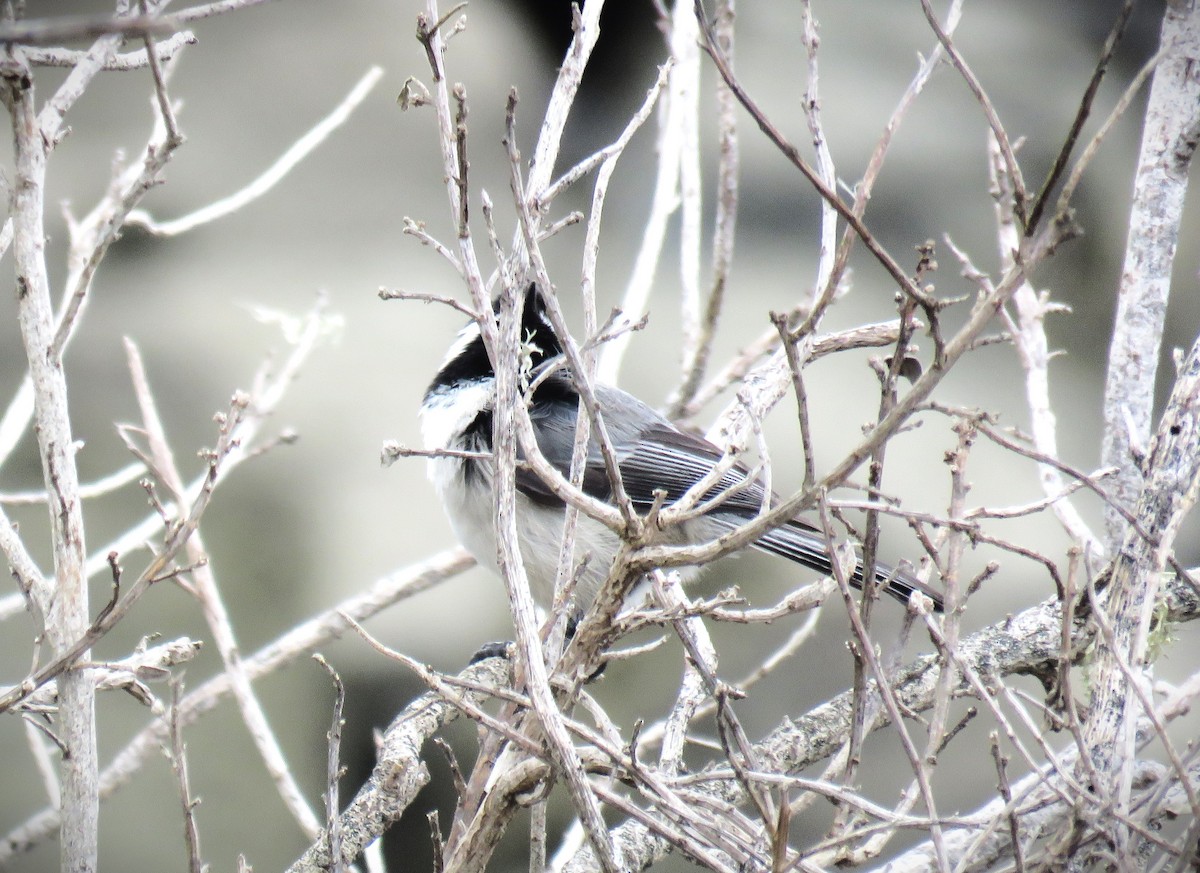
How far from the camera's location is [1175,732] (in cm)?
479

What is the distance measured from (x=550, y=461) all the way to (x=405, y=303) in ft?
6.79

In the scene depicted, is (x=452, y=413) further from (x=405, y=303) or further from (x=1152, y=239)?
(x=1152, y=239)

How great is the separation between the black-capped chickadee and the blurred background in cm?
137

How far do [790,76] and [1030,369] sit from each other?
3.45 meters

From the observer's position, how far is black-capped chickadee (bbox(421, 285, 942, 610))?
367cm

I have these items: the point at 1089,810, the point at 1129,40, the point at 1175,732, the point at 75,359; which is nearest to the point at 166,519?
the point at 1089,810

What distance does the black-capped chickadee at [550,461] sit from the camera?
12.1 ft

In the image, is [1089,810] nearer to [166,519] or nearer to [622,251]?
[166,519]

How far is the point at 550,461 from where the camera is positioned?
3.80 metres

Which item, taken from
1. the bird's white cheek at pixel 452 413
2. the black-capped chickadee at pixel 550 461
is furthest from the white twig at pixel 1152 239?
the bird's white cheek at pixel 452 413

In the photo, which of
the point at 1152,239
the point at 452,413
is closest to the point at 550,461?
the point at 452,413

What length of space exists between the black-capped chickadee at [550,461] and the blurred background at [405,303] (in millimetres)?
1375

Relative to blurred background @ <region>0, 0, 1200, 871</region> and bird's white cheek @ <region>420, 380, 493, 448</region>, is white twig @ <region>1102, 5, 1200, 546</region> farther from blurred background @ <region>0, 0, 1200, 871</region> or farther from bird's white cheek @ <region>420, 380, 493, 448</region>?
blurred background @ <region>0, 0, 1200, 871</region>

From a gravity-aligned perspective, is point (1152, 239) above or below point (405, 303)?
below
